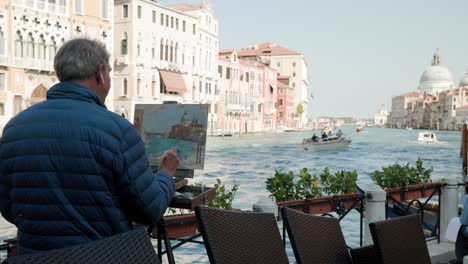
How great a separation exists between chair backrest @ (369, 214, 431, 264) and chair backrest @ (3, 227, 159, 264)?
1.00 m

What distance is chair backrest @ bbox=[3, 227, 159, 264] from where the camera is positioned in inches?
48.6

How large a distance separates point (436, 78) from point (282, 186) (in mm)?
163383

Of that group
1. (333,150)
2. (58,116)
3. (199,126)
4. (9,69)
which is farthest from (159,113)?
(333,150)

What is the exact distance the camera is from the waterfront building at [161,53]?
36.2 meters

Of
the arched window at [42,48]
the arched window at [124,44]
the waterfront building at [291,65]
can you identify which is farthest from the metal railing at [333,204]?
the waterfront building at [291,65]

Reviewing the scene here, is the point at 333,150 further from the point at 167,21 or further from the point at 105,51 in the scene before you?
the point at 105,51

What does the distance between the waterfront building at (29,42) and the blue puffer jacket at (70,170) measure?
981 inches

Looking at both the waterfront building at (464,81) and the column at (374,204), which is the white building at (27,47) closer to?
the column at (374,204)

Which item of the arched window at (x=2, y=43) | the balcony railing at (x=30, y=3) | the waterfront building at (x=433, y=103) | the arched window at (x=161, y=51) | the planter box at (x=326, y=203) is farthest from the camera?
the waterfront building at (x=433, y=103)

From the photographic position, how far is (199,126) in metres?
3.05

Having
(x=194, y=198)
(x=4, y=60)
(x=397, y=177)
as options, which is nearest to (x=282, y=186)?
(x=397, y=177)

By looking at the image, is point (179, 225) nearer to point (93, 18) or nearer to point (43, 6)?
point (43, 6)

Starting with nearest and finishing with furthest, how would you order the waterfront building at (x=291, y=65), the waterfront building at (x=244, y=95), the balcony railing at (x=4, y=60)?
1. the balcony railing at (x=4, y=60)
2. the waterfront building at (x=244, y=95)
3. the waterfront building at (x=291, y=65)

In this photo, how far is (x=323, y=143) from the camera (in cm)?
3791
